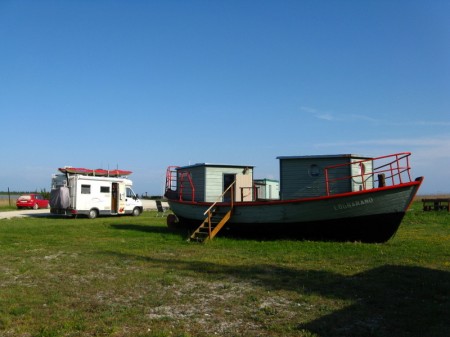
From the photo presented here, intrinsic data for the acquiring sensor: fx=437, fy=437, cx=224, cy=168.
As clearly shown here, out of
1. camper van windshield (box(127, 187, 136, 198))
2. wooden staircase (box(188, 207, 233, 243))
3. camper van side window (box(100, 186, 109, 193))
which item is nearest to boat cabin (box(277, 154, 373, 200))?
wooden staircase (box(188, 207, 233, 243))

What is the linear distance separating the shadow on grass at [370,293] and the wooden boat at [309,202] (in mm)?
4081

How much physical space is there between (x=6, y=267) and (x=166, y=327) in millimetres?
5762

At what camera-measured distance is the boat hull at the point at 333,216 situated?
1288cm

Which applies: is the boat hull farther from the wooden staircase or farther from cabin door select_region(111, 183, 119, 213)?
cabin door select_region(111, 183, 119, 213)

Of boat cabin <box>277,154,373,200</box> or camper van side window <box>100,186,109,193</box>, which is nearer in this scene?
boat cabin <box>277,154,373,200</box>

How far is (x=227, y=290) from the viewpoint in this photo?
7305 mm

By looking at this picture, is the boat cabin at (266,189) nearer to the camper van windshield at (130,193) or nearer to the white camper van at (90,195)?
the white camper van at (90,195)

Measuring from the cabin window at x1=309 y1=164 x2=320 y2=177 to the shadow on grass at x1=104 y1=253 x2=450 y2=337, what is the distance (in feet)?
20.6

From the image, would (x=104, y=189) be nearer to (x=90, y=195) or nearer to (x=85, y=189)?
(x=90, y=195)

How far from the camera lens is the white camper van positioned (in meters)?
25.9

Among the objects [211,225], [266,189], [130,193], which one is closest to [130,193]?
[130,193]

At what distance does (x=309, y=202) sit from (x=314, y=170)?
189 centimetres

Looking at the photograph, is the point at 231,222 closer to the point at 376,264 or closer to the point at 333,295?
the point at 376,264

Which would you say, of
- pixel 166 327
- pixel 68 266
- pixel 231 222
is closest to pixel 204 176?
pixel 231 222
